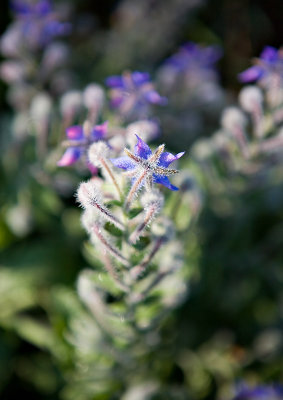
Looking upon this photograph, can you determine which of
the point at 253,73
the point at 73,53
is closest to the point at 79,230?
the point at 253,73

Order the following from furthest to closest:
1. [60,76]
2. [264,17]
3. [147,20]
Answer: [264,17] < [147,20] < [60,76]

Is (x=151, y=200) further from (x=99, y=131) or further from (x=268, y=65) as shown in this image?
(x=268, y=65)

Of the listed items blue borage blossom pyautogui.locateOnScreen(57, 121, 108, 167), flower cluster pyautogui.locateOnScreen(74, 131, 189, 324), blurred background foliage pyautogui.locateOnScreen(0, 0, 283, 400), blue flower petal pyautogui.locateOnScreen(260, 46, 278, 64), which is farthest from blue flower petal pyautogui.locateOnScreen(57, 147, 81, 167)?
blue flower petal pyautogui.locateOnScreen(260, 46, 278, 64)

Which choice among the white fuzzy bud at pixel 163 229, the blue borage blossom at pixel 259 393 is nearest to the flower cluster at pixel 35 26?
the white fuzzy bud at pixel 163 229

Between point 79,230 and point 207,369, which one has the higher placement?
point 79,230

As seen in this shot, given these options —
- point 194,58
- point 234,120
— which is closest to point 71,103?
point 234,120

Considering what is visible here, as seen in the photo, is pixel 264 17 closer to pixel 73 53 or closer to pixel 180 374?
pixel 73 53
